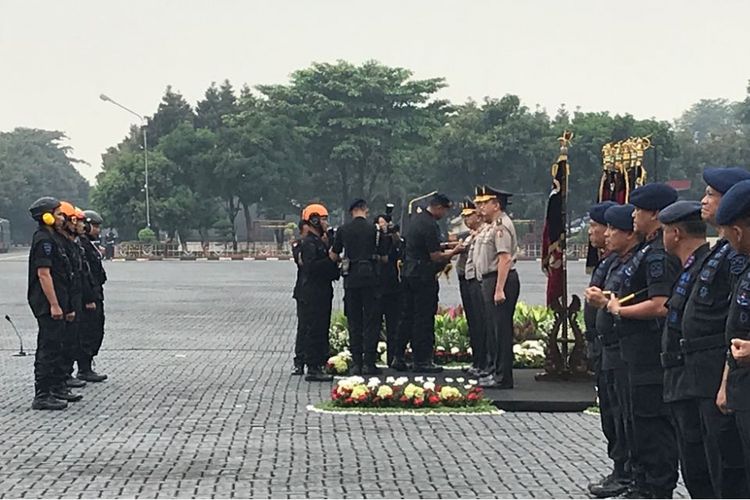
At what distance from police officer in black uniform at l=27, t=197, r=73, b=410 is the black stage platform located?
334cm

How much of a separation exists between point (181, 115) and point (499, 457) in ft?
264

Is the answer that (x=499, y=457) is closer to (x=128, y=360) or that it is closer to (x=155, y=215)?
(x=128, y=360)

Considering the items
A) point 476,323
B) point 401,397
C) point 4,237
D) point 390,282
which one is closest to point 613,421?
point 401,397

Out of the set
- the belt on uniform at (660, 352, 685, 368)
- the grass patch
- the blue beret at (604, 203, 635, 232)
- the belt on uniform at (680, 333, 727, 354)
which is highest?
the blue beret at (604, 203, 635, 232)

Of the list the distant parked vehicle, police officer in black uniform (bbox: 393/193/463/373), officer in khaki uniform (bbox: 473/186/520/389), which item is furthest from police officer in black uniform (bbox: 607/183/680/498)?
the distant parked vehicle

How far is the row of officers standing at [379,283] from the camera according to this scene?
41.7 feet

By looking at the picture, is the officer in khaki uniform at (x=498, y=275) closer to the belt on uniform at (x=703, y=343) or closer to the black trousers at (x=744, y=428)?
the belt on uniform at (x=703, y=343)

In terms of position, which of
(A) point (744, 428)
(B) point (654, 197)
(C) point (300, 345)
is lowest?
(C) point (300, 345)

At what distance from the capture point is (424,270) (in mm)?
13016

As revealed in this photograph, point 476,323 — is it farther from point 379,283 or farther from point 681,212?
point 681,212

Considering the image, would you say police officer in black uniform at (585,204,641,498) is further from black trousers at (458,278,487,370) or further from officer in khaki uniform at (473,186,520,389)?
black trousers at (458,278,487,370)

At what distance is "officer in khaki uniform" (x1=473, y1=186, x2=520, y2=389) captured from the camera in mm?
11383

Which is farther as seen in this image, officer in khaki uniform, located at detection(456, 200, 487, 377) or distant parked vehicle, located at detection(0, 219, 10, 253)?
distant parked vehicle, located at detection(0, 219, 10, 253)

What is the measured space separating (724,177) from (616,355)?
1.68 metres
